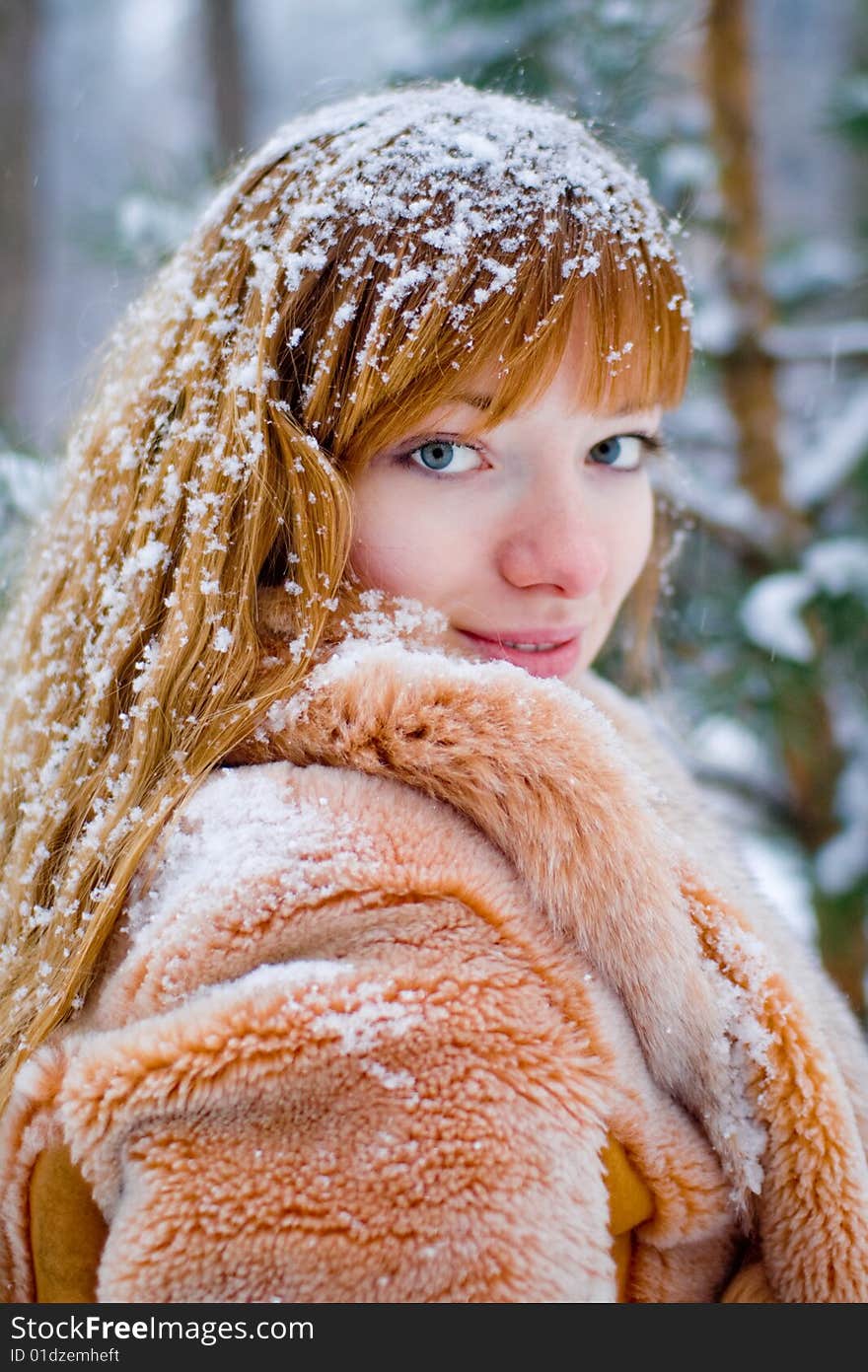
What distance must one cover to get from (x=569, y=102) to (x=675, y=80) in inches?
11.8

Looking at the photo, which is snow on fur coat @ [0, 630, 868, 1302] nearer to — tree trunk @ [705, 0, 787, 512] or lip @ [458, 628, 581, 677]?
lip @ [458, 628, 581, 677]

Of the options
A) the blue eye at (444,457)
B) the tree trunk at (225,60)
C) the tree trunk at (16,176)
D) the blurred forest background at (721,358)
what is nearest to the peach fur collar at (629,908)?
the blue eye at (444,457)

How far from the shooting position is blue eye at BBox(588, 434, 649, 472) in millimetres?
1229

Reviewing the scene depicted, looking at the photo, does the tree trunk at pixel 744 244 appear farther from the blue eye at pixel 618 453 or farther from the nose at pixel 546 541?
the nose at pixel 546 541

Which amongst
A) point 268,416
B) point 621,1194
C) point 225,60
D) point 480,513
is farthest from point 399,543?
point 225,60

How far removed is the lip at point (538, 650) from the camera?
1.15 metres

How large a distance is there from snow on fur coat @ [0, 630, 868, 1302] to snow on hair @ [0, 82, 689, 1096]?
0.29ft

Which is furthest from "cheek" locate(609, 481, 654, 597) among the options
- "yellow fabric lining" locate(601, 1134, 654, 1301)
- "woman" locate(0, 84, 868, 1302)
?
"yellow fabric lining" locate(601, 1134, 654, 1301)

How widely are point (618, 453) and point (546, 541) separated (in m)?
0.24

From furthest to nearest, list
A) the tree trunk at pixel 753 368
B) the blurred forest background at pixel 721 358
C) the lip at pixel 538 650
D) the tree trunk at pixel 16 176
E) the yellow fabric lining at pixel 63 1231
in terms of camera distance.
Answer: the tree trunk at pixel 16 176
the tree trunk at pixel 753 368
the blurred forest background at pixel 721 358
the lip at pixel 538 650
the yellow fabric lining at pixel 63 1231

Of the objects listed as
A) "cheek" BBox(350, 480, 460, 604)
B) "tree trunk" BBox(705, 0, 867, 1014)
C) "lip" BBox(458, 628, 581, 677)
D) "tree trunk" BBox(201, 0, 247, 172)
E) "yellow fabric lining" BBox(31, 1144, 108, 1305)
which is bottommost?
"yellow fabric lining" BBox(31, 1144, 108, 1305)

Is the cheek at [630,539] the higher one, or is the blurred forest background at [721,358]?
the blurred forest background at [721,358]

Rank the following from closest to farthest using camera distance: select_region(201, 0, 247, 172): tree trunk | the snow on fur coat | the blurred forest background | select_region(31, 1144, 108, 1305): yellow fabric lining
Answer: the snow on fur coat < select_region(31, 1144, 108, 1305): yellow fabric lining < the blurred forest background < select_region(201, 0, 247, 172): tree trunk

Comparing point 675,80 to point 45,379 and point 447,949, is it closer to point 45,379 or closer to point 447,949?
point 447,949
